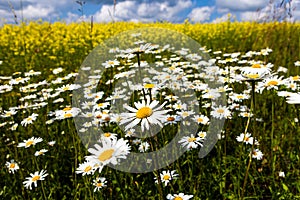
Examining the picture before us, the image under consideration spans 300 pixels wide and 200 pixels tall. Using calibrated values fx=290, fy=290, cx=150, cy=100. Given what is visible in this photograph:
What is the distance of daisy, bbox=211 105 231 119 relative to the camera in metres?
1.91

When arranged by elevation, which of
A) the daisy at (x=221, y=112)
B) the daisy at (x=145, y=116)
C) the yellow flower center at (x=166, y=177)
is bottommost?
the yellow flower center at (x=166, y=177)

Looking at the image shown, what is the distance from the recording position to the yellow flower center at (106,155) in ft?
3.42

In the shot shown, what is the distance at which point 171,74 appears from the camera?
256cm

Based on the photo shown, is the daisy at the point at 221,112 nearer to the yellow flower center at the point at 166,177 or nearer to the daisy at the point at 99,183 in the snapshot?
the yellow flower center at the point at 166,177

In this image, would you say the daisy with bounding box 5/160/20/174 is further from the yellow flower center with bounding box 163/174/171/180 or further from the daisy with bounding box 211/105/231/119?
the daisy with bounding box 211/105/231/119

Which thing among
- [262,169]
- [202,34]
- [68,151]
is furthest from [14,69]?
[202,34]

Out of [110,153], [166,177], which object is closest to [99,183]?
[166,177]

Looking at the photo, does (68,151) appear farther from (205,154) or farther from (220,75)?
(220,75)

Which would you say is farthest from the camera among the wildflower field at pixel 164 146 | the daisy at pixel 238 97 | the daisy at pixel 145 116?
the daisy at pixel 238 97

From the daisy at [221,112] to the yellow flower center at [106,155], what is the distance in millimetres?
1032

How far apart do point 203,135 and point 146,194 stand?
0.51 m

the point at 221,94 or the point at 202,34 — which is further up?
the point at 202,34

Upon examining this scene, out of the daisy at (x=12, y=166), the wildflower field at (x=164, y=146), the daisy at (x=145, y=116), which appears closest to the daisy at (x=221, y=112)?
the wildflower field at (x=164, y=146)

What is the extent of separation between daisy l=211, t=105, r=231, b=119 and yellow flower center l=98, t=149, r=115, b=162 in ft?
3.39
